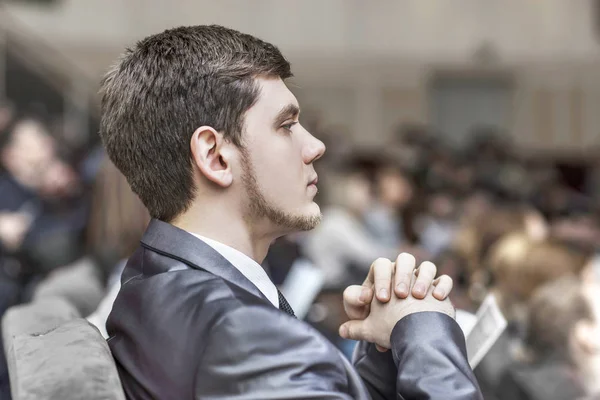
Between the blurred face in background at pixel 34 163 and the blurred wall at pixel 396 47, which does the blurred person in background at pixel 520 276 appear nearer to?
the blurred face in background at pixel 34 163

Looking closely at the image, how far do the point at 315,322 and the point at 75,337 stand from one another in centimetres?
172

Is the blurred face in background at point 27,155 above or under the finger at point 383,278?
under

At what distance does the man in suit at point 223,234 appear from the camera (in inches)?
39.8

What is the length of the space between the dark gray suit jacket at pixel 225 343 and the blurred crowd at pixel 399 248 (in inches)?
22.6

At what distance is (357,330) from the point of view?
1.21m

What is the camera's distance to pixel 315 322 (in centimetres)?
281

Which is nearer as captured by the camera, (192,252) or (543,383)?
(192,252)

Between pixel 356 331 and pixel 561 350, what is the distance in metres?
1.01

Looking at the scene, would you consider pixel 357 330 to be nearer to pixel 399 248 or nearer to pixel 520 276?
pixel 520 276

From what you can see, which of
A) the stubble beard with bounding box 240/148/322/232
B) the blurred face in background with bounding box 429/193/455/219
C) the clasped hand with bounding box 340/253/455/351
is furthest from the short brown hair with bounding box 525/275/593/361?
the blurred face in background with bounding box 429/193/455/219

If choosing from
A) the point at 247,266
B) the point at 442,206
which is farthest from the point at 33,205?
the point at 247,266

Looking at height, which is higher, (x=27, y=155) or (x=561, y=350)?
(x=561, y=350)

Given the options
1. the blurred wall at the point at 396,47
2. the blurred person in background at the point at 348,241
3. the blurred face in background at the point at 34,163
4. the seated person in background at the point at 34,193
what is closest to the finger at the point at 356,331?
the seated person in background at the point at 34,193

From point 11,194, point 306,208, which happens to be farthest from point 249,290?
point 11,194
